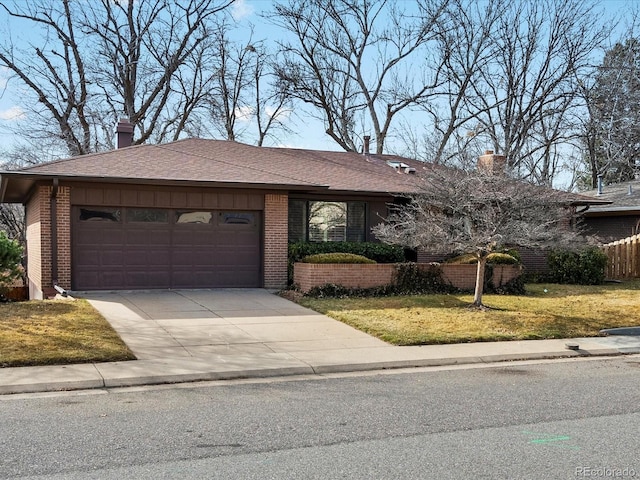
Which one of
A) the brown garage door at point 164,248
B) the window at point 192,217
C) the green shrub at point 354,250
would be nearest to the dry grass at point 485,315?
the green shrub at point 354,250

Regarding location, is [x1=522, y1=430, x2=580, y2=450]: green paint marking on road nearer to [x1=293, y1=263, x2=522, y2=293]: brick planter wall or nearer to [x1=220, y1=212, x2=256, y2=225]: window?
[x1=293, y1=263, x2=522, y2=293]: brick planter wall

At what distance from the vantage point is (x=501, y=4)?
109 feet

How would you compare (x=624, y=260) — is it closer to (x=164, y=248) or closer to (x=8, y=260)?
(x=164, y=248)

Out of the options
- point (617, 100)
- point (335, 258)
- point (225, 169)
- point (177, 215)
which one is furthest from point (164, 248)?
point (617, 100)

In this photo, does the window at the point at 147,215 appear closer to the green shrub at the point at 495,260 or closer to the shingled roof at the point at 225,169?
the shingled roof at the point at 225,169

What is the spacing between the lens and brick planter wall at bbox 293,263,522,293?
16288 mm

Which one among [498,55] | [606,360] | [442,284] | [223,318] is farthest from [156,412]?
[498,55]

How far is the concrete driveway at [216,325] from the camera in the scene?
9.99m

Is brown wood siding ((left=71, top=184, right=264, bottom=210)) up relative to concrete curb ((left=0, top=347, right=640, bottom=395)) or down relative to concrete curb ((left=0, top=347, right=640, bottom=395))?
up

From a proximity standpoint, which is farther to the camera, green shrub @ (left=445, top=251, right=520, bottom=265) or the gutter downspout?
green shrub @ (left=445, top=251, right=520, bottom=265)

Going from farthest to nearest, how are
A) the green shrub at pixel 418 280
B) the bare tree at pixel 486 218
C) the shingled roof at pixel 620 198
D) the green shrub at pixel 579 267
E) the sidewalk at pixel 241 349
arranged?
the shingled roof at pixel 620 198
the green shrub at pixel 579 267
the green shrub at pixel 418 280
the bare tree at pixel 486 218
the sidewalk at pixel 241 349

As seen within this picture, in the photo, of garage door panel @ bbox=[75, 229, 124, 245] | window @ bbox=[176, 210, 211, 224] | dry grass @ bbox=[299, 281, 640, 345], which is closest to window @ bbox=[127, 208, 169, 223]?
window @ bbox=[176, 210, 211, 224]

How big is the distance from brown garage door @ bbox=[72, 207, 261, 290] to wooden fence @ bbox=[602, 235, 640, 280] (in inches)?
497

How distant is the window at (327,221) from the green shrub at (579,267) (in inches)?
256
